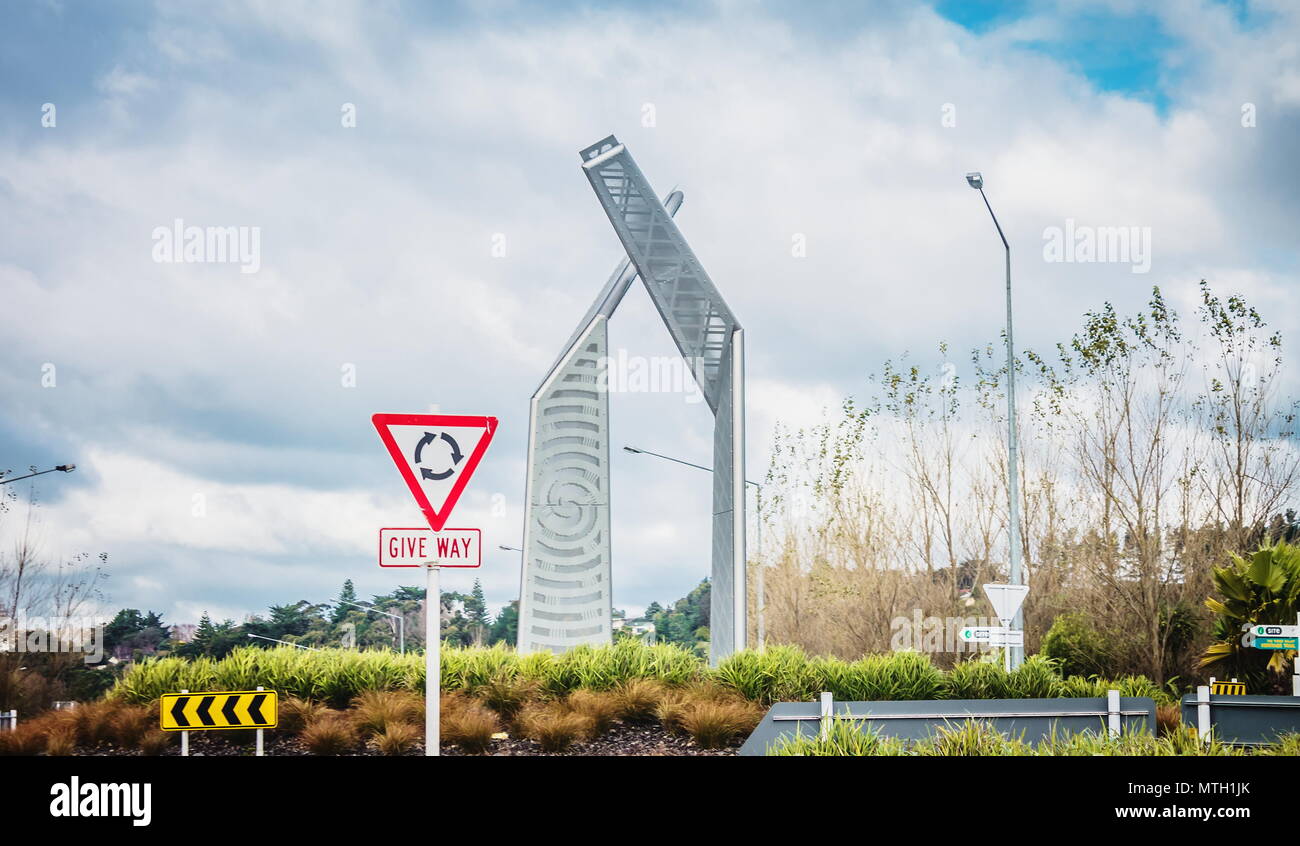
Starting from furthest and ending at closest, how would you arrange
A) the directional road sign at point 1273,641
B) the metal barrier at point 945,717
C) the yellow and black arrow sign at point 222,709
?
the directional road sign at point 1273,641
the metal barrier at point 945,717
the yellow and black arrow sign at point 222,709

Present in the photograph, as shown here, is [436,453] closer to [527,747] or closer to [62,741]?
[527,747]

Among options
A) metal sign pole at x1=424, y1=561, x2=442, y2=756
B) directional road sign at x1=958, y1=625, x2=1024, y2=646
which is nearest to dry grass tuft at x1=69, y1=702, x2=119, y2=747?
metal sign pole at x1=424, y1=561, x2=442, y2=756

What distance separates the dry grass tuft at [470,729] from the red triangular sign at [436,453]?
4.03 metres

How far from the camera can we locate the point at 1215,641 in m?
21.0

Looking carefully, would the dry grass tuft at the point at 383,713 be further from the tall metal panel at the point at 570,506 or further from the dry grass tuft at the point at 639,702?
the tall metal panel at the point at 570,506

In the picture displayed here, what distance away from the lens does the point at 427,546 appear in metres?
7.62

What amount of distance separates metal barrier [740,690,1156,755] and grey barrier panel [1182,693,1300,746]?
1083mm

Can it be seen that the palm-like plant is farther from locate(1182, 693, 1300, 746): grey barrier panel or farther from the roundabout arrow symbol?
the roundabout arrow symbol

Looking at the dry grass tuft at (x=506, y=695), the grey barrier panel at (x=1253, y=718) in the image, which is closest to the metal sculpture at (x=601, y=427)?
the dry grass tuft at (x=506, y=695)

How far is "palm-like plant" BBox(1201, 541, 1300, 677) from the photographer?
63.2ft

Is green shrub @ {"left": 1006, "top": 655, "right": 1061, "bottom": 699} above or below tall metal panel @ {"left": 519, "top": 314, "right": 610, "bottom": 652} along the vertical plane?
below

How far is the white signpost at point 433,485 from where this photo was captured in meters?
7.61
